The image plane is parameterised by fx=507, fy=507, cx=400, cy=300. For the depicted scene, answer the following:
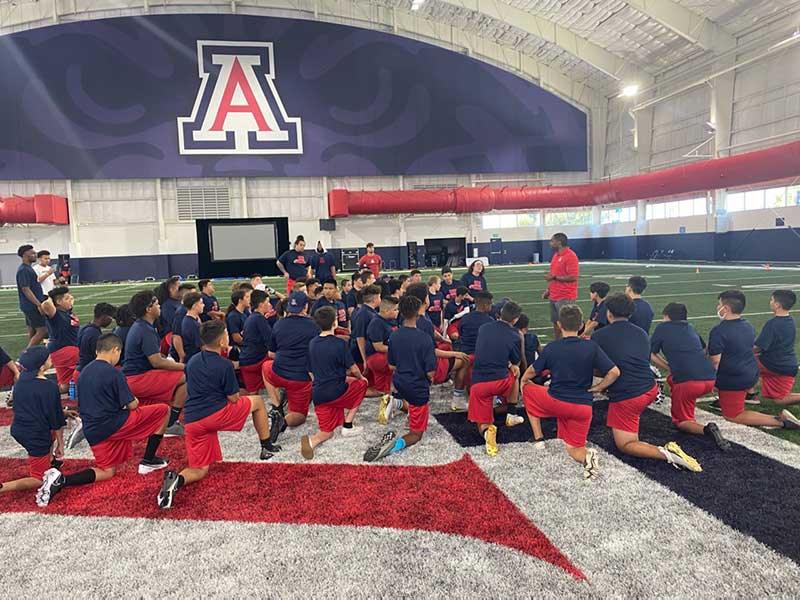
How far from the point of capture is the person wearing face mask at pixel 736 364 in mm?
5102

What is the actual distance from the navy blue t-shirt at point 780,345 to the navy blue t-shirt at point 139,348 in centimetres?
659

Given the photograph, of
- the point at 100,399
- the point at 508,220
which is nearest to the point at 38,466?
the point at 100,399

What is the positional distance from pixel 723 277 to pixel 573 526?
20.7 meters

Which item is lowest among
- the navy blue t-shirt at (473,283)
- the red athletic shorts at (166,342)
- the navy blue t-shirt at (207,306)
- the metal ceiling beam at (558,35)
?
the red athletic shorts at (166,342)

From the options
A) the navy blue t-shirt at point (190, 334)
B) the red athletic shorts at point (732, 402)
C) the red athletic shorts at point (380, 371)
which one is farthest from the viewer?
the red athletic shorts at point (380, 371)

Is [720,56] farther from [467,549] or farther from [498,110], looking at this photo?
[467,549]

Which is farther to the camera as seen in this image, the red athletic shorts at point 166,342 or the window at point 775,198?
the window at point 775,198

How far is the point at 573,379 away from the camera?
4512 millimetres

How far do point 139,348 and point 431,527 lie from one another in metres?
3.67

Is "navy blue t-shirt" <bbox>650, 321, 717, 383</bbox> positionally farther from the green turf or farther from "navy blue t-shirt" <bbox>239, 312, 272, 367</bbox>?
"navy blue t-shirt" <bbox>239, 312, 272, 367</bbox>

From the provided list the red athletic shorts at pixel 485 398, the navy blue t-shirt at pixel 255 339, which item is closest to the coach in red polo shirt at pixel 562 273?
the red athletic shorts at pixel 485 398

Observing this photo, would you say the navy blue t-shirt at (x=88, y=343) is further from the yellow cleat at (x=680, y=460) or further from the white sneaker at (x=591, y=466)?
the yellow cleat at (x=680, y=460)

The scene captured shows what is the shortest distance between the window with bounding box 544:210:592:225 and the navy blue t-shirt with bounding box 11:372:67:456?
3717cm

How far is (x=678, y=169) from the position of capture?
26.2 m
